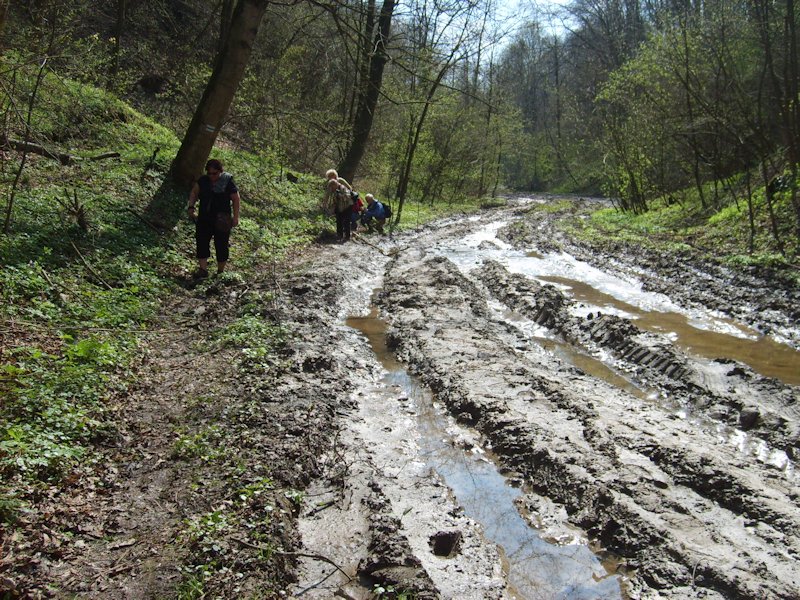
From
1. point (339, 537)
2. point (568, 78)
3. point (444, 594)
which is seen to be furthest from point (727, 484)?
point (568, 78)

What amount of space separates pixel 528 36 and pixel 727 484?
225 ft

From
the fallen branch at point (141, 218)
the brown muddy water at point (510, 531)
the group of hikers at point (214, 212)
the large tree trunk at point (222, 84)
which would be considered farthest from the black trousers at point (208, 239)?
the brown muddy water at point (510, 531)

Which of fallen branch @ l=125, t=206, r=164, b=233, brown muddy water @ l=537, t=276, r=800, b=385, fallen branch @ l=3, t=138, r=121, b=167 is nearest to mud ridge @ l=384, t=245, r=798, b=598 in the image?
brown muddy water @ l=537, t=276, r=800, b=385

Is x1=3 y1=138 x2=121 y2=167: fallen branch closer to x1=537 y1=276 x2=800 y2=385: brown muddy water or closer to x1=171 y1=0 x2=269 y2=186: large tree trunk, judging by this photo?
x1=171 y1=0 x2=269 y2=186: large tree trunk

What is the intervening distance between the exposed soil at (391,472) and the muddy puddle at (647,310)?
72cm

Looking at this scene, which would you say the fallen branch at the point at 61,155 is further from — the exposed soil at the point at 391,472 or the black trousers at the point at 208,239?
the exposed soil at the point at 391,472

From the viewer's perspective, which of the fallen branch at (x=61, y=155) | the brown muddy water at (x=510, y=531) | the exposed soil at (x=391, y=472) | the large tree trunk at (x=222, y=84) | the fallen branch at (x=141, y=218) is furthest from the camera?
the large tree trunk at (x=222, y=84)

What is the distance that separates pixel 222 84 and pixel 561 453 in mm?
8429

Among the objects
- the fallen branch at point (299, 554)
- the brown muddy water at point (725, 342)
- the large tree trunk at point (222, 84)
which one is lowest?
the fallen branch at point (299, 554)

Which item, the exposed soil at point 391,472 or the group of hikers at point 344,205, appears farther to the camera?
the group of hikers at point 344,205

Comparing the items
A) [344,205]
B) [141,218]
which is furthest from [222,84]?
[344,205]

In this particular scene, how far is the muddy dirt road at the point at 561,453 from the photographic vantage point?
3.60m

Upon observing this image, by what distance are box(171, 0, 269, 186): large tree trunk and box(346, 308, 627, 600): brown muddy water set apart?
6.87 m

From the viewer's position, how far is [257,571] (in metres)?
3.23
